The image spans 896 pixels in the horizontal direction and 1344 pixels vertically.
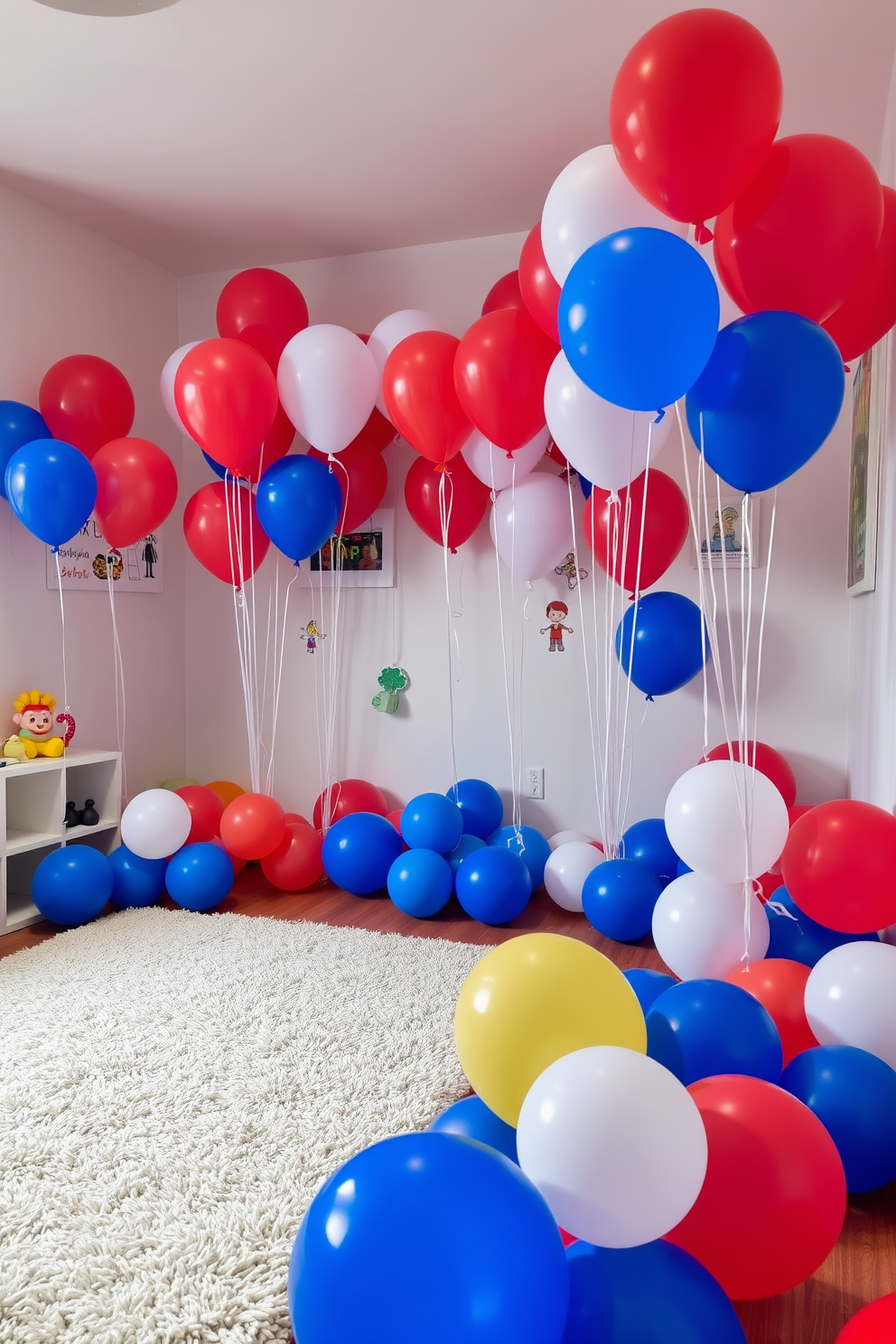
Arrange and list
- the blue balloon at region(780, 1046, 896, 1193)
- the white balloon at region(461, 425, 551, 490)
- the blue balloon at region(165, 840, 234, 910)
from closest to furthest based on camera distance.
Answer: the blue balloon at region(780, 1046, 896, 1193), the white balloon at region(461, 425, 551, 490), the blue balloon at region(165, 840, 234, 910)

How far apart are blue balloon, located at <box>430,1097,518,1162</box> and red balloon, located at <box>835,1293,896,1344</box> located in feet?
1.62

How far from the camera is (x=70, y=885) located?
290 cm

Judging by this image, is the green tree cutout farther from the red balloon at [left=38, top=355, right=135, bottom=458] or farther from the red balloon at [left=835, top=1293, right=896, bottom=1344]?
the red balloon at [left=835, top=1293, right=896, bottom=1344]

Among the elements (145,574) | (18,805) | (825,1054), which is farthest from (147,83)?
(825,1054)

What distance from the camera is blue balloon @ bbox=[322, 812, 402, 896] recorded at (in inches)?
125

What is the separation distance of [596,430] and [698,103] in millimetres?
700

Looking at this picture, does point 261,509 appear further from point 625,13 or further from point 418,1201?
point 418,1201

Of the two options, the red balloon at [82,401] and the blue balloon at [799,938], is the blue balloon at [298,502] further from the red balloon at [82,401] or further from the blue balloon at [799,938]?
the blue balloon at [799,938]

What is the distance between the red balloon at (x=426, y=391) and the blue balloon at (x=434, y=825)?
1186 millimetres

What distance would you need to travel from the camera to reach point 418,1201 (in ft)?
3.10

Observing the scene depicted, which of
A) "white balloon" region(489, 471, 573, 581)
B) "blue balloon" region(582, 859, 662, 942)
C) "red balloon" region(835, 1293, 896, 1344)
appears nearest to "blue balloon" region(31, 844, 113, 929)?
"blue balloon" region(582, 859, 662, 942)

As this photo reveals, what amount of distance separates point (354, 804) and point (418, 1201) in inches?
103

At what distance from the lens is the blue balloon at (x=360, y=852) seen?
3180 millimetres

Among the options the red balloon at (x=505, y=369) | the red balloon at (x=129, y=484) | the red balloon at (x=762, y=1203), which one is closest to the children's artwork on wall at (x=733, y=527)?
the red balloon at (x=505, y=369)
